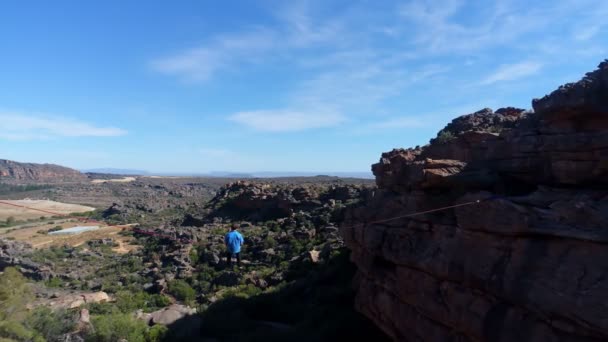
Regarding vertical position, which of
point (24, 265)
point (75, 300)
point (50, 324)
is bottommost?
point (24, 265)

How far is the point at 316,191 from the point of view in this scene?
5531 cm

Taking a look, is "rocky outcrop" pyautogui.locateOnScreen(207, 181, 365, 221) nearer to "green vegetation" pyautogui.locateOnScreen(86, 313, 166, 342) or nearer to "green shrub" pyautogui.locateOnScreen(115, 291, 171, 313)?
"green shrub" pyautogui.locateOnScreen(115, 291, 171, 313)

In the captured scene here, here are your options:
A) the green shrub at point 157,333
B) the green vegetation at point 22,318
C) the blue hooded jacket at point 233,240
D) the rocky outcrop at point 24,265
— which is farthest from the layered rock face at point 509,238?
the rocky outcrop at point 24,265

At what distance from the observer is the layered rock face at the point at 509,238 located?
834 centimetres

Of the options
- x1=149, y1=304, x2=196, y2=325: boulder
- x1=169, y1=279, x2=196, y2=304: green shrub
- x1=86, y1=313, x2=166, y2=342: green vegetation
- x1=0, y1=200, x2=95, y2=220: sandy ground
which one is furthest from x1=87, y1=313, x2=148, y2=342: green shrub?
x1=0, y1=200, x2=95, y2=220: sandy ground

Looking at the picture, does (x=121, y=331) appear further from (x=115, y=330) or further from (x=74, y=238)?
(x=74, y=238)

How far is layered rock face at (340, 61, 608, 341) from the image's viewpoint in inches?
328

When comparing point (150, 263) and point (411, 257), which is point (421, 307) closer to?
point (411, 257)

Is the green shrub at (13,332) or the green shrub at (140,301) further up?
the green shrub at (13,332)

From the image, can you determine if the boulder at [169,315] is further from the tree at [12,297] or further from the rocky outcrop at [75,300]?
the rocky outcrop at [75,300]

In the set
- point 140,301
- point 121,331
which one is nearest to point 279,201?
point 140,301

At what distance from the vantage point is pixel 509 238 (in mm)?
9852

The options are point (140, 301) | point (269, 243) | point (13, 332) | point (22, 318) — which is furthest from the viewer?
point (269, 243)

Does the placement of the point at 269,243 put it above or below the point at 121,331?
below
